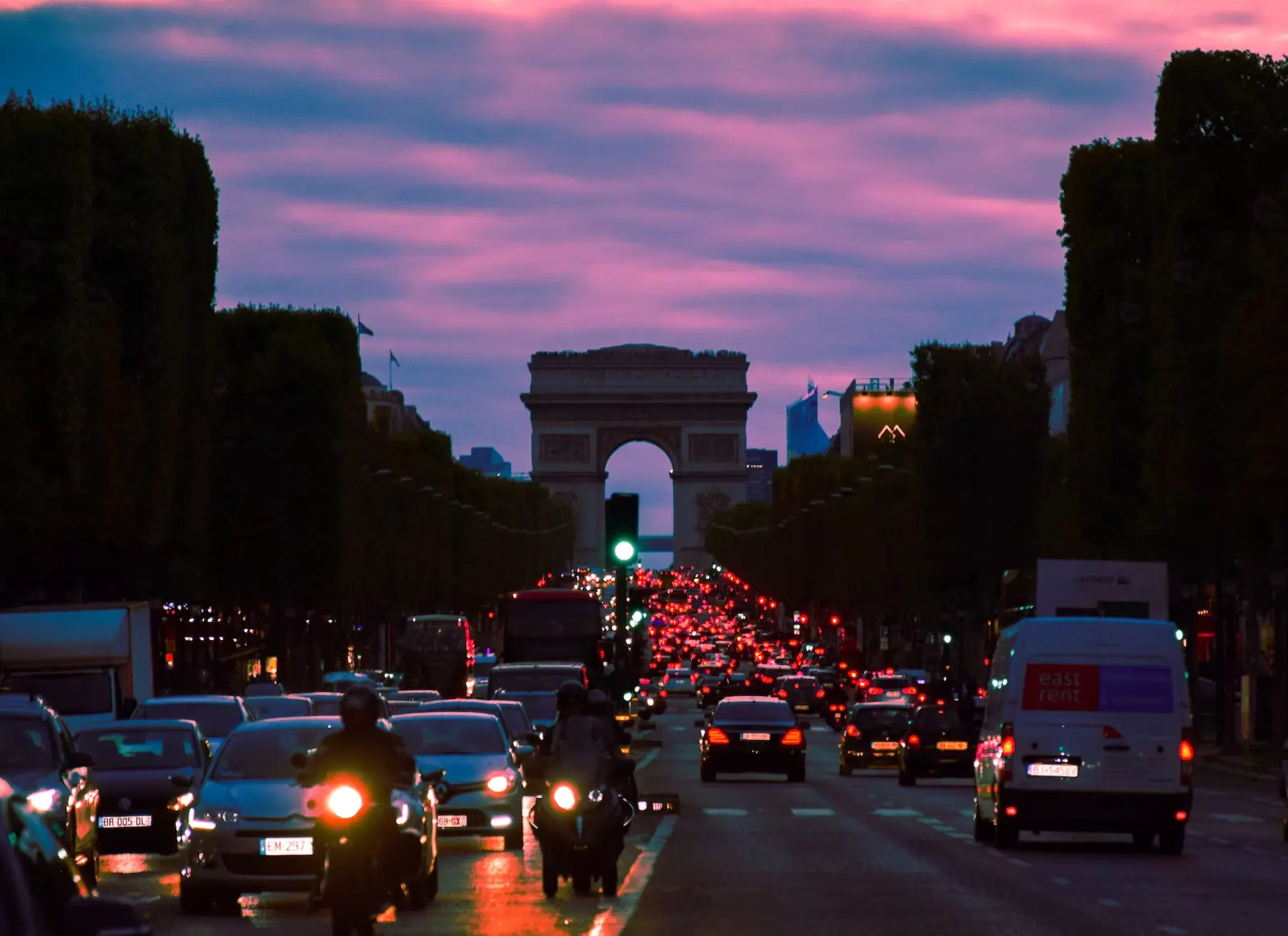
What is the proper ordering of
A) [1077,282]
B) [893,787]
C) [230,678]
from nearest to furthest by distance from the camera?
[893,787]
[1077,282]
[230,678]

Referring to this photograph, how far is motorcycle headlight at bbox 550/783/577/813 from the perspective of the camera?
1852 cm

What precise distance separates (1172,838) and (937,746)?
1852 centimetres

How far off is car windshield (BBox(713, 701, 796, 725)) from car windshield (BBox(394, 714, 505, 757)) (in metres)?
18.2

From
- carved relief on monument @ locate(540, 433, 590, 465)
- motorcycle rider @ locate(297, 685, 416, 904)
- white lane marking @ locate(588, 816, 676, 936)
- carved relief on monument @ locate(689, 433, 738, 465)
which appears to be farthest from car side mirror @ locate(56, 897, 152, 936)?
carved relief on monument @ locate(689, 433, 738, 465)

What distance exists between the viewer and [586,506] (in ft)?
617

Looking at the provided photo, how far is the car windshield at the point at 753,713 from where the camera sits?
43781 millimetres

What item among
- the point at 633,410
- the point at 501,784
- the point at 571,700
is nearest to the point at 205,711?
the point at 501,784

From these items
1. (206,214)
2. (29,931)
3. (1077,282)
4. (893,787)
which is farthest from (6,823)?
(1077,282)

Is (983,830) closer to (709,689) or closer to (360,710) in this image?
(360,710)

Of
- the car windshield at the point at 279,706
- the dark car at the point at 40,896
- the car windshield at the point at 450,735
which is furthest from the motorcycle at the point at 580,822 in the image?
the car windshield at the point at 279,706

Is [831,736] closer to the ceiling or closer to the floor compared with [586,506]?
closer to the floor

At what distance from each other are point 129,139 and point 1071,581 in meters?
19.1

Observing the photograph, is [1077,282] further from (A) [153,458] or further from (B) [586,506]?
(B) [586,506]

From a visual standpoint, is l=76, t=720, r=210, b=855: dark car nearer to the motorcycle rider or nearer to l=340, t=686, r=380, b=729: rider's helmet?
the motorcycle rider
